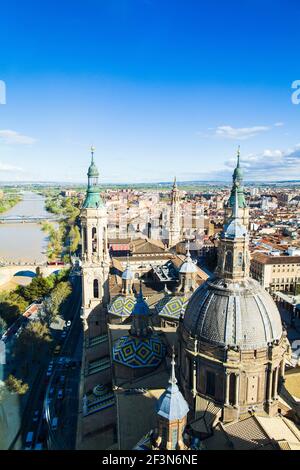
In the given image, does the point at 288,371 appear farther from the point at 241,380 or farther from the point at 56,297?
the point at 56,297

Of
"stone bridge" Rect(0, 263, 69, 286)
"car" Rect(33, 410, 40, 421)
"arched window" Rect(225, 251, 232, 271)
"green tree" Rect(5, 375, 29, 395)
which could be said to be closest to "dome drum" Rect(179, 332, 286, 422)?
"arched window" Rect(225, 251, 232, 271)

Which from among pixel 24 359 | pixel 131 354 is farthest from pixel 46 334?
pixel 131 354

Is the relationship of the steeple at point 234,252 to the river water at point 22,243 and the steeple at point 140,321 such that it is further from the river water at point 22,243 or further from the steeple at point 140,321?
the river water at point 22,243

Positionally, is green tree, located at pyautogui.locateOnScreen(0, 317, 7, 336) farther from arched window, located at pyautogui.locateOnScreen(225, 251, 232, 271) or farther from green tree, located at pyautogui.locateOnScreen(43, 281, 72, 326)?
arched window, located at pyautogui.locateOnScreen(225, 251, 232, 271)

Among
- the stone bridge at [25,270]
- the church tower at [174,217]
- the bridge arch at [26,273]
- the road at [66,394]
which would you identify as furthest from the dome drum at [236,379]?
the church tower at [174,217]

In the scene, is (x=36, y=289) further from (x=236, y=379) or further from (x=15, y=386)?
(x=236, y=379)
